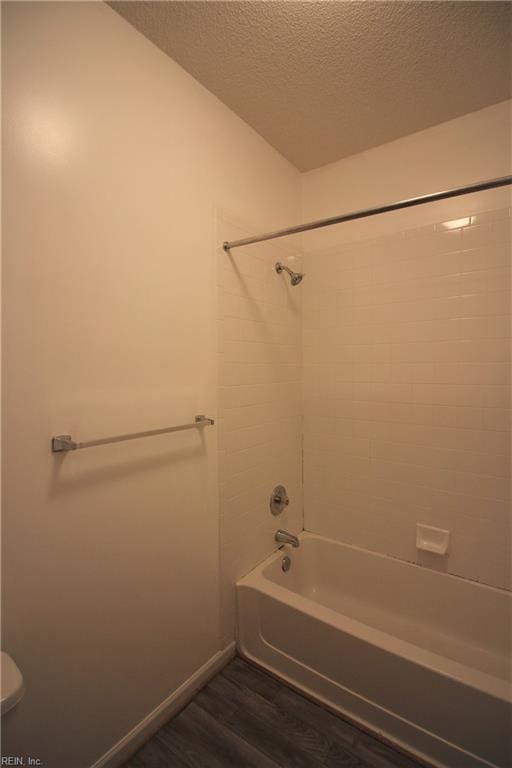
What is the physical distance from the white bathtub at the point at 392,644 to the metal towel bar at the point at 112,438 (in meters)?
0.86

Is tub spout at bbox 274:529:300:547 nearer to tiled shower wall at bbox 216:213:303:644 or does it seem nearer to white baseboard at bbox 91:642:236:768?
tiled shower wall at bbox 216:213:303:644

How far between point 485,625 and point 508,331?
137cm

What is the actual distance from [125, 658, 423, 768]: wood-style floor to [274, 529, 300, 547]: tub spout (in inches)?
24.1

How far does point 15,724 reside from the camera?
0.95 metres

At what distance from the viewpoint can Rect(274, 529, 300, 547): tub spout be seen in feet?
6.26

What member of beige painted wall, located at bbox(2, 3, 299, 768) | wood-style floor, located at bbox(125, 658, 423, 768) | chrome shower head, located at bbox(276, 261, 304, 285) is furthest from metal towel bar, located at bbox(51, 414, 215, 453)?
wood-style floor, located at bbox(125, 658, 423, 768)

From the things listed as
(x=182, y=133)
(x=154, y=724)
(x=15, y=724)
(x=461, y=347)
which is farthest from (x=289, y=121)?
(x=154, y=724)

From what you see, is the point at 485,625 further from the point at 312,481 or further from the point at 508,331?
the point at 508,331

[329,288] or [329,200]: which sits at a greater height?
[329,200]

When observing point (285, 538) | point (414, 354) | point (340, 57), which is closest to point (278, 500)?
point (285, 538)

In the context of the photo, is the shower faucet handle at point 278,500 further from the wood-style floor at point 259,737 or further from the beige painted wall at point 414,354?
the wood-style floor at point 259,737

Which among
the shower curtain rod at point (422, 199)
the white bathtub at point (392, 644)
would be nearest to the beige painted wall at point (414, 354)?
the white bathtub at point (392, 644)

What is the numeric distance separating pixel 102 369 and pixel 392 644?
1455mm

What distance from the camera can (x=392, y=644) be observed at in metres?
1.30
